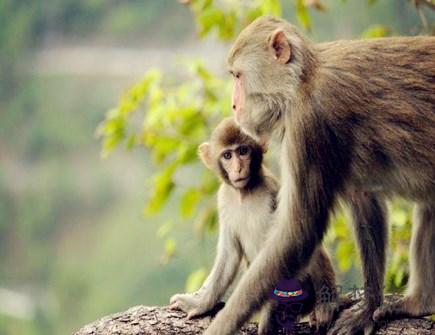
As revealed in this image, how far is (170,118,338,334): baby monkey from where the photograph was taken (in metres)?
5.02

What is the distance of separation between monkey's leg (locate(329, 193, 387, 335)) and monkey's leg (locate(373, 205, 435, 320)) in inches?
5.2

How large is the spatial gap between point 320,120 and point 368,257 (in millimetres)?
961

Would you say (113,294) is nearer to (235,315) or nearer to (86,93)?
(86,93)

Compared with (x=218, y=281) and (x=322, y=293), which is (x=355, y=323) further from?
(x=218, y=281)

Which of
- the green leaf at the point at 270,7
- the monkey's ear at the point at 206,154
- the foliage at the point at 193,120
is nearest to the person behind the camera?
the monkey's ear at the point at 206,154

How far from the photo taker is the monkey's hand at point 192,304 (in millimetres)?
5020

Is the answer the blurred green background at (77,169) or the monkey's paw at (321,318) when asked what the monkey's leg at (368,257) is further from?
the blurred green background at (77,169)

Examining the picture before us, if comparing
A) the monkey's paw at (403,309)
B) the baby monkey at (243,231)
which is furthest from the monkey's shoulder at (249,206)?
the monkey's paw at (403,309)

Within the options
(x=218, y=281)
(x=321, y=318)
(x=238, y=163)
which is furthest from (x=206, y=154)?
(x=321, y=318)

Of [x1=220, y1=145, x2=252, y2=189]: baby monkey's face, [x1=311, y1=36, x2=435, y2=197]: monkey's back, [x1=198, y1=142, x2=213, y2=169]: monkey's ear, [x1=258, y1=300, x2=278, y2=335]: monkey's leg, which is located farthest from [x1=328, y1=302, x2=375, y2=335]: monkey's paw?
[x1=198, y1=142, x2=213, y2=169]: monkey's ear

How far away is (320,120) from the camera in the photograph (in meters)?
4.74

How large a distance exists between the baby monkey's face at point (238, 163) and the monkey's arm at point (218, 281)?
0.30 metres

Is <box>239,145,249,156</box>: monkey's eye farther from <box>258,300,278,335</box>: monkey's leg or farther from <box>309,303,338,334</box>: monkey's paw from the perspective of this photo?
<box>309,303,338,334</box>: monkey's paw

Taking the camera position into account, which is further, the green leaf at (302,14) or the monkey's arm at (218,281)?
the green leaf at (302,14)
